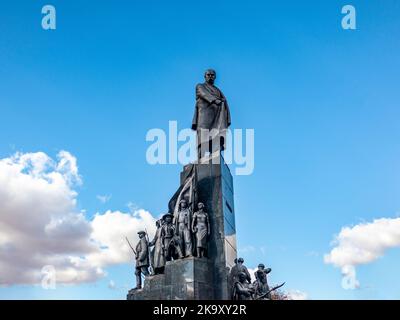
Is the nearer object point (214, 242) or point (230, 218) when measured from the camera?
point (214, 242)

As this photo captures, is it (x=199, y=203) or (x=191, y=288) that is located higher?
(x=199, y=203)

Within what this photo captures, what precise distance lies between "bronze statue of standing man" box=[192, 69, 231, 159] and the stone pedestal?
102 centimetres

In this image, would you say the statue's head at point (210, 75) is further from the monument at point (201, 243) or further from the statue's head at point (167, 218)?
the statue's head at point (167, 218)

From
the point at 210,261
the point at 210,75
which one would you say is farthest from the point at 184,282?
the point at 210,75

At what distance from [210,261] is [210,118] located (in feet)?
19.8

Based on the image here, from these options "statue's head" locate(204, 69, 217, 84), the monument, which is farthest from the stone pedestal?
"statue's head" locate(204, 69, 217, 84)

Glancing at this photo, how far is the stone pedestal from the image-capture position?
45.6 ft

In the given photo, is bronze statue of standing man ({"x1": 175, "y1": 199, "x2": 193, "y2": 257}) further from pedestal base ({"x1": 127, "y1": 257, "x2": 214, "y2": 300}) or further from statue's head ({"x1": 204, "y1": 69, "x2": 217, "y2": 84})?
statue's head ({"x1": 204, "y1": 69, "x2": 217, "y2": 84})
